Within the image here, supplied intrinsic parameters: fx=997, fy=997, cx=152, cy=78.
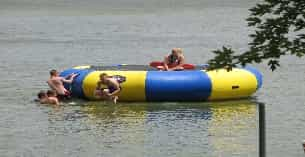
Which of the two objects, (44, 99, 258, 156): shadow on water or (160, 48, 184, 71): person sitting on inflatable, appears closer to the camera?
(44, 99, 258, 156): shadow on water

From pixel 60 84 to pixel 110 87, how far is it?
0.99 meters

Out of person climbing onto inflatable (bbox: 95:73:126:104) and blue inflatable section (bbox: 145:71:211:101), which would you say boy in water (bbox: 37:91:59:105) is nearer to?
person climbing onto inflatable (bbox: 95:73:126:104)

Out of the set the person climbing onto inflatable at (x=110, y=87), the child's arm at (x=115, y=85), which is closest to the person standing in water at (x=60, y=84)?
the person climbing onto inflatable at (x=110, y=87)

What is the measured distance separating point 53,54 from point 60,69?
479cm

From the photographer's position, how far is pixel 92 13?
55.2 metres

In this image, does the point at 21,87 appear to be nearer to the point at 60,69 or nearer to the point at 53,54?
the point at 60,69

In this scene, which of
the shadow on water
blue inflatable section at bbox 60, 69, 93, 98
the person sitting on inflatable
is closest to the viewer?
the shadow on water

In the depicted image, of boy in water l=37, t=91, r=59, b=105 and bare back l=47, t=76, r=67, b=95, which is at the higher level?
bare back l=47, t=76, r=67, b=95

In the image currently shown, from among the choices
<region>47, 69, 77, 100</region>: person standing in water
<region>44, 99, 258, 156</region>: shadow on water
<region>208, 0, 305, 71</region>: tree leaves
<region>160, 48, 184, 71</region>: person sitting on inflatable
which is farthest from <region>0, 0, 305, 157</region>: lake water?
<region>208, 0, 305, 71</region>: tree leaves

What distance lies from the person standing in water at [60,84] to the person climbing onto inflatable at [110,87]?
2.05ft

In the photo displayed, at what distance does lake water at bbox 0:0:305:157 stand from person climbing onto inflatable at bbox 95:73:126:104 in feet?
0.54

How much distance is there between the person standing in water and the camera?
17.8m

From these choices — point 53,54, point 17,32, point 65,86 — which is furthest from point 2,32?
point 65,86

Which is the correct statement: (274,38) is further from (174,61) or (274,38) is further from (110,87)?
(174,61)
